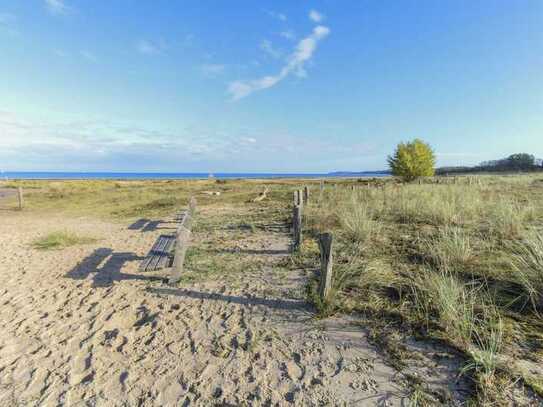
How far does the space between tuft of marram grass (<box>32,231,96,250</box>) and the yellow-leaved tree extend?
2744 cm

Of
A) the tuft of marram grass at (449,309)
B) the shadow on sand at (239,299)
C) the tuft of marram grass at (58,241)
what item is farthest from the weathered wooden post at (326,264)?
the tuft of marram grass at (58,241)

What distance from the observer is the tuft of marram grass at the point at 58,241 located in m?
6.89

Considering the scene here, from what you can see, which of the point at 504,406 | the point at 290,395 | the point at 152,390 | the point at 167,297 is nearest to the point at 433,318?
the point at 504,406

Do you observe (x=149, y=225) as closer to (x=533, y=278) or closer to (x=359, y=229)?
(x=359, y=229)

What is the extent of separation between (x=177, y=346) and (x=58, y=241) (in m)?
5.97

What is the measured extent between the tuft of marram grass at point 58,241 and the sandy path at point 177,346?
203cm

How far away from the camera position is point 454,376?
91.5 inches

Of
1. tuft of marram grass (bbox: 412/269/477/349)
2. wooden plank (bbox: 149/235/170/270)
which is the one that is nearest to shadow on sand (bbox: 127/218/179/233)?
wooden plank (bbox: 149/235/170/270)

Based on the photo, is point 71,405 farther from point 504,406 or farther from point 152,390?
point 504,406

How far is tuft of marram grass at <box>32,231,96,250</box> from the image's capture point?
689 centimetres

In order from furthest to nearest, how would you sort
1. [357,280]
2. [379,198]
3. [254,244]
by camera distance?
[379,198]
[254,244]
[357,280]

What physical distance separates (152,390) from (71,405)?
0.64 meters

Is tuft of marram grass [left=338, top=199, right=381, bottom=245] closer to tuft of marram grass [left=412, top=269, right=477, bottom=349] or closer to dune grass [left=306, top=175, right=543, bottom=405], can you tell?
dune grass [left=306, top=175, right=543, bottom=405]

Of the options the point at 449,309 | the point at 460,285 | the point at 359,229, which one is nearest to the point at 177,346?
the point at 449,309
